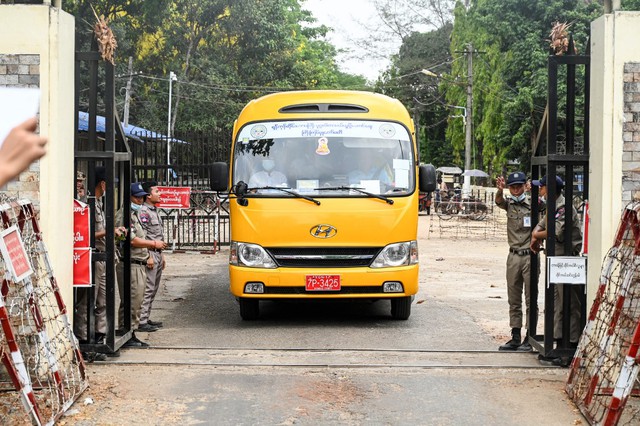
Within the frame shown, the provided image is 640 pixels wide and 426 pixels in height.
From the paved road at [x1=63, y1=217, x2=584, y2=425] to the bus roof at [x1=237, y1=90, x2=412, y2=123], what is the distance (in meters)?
2.47

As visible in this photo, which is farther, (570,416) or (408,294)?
(408,294)

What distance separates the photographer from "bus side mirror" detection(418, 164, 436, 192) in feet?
37.5

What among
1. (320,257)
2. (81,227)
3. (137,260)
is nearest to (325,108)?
(320,257)

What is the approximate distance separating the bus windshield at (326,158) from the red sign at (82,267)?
10.0ft

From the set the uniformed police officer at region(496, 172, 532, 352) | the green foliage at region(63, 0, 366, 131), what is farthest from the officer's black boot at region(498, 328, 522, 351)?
the green foliage at region(63, 0, 366, 131)

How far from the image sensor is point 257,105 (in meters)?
11.7

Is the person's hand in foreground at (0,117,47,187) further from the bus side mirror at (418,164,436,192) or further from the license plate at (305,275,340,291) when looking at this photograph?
the bus side mirror at (418,164,436,192)

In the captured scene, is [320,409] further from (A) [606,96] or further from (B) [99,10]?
(B) [99,10]

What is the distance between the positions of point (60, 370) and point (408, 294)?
474cm

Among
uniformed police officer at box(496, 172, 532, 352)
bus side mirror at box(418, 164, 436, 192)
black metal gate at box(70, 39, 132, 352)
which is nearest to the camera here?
black metal gate at box(70, 39, 132, 352)

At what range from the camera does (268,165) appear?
36.7 feet

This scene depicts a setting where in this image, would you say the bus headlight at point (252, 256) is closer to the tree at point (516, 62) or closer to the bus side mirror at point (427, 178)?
the bus side mirror at point (427, 178)

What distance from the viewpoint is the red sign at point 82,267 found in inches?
326

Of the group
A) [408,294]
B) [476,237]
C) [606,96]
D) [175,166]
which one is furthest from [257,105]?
[476,237]
